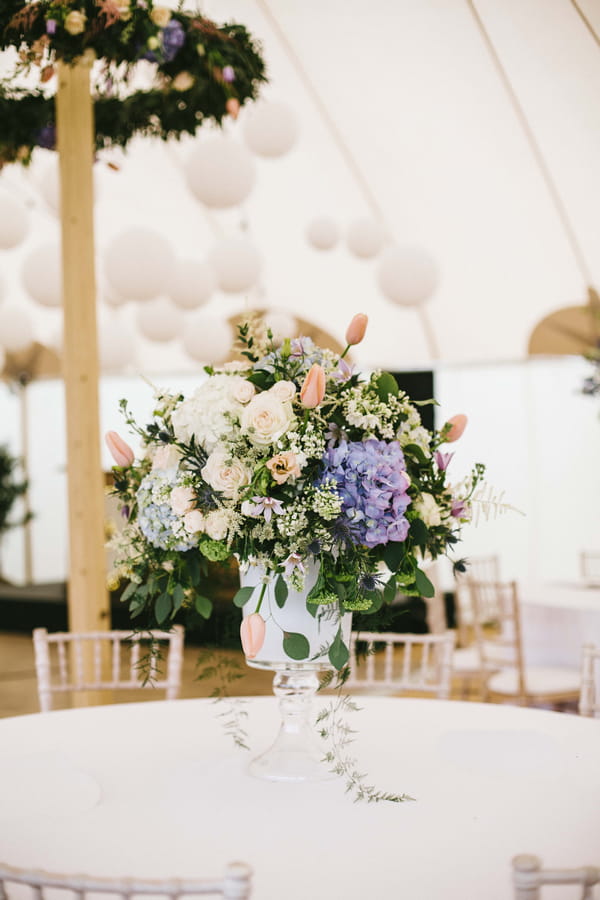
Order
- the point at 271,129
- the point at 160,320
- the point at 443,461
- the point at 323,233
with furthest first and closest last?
the point at 160,320 < the point at 323,233 < the point at 271,129 < the point at 443,461

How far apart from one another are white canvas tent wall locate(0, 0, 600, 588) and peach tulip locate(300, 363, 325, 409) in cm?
464

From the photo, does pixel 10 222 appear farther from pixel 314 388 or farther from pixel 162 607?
pixel 314 388

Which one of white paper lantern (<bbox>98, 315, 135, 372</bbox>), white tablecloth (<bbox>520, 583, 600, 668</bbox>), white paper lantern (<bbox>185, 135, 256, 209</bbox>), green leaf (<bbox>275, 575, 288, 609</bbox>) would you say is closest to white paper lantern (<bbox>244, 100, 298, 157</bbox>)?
white paper lantern (<bbox>185, 135, 256, 209</bbox>)

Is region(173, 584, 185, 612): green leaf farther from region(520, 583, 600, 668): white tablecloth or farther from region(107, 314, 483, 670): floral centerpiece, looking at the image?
region(520, 583, 600, 668): white tablecloth

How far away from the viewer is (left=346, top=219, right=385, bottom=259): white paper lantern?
6258 mm

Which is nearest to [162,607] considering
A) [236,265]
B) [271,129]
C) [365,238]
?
[271,129]

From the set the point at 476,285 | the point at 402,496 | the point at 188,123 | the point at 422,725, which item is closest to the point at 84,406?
the point at 188,123

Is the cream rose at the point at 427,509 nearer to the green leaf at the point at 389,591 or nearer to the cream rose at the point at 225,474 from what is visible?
the green leaf at the point at 389,591

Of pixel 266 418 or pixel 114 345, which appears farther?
pixel 114 345

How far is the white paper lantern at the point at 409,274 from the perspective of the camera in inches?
213

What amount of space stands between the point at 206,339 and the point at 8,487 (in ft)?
16.7

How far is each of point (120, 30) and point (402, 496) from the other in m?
2.37

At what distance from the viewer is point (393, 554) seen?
1.82m

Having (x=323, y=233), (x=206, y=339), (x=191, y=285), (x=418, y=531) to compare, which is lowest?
(x=418, y=531)
